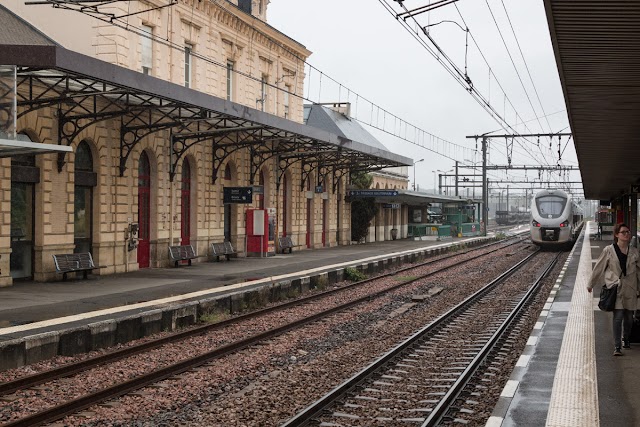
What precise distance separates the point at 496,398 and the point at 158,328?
6789 millimetres

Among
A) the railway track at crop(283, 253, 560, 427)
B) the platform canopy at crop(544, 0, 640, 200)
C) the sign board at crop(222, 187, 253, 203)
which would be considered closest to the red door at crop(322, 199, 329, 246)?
the sign board at crop(222, 187, 253, 203)

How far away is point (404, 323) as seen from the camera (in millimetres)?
14867

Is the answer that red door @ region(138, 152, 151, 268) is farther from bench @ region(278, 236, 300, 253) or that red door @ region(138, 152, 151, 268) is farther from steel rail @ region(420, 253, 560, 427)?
steel rail @ region(420, 253, 560, 427)

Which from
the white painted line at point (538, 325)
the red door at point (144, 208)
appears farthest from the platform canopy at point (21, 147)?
the white painted line at point (538, 325)

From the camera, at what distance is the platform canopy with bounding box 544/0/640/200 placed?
20.4ft

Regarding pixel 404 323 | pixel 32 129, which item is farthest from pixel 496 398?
pixel 32 129

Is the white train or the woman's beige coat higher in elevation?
the white train

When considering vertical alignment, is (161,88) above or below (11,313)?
above

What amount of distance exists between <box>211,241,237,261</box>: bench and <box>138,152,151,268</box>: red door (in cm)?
384

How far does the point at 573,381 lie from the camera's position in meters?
8.34

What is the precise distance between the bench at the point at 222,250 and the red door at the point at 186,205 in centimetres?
122

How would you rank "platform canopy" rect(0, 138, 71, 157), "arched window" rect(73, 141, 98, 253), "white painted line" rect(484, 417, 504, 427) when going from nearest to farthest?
"white painted line" rect(484, 417, 504, 427) < "platform canopy" rect(0, 138, 71, 157) < "arched window" rect(73, 141, 98, 253)

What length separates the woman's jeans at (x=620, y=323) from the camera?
9339 mm

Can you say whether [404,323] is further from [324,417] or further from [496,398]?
[324,417]
